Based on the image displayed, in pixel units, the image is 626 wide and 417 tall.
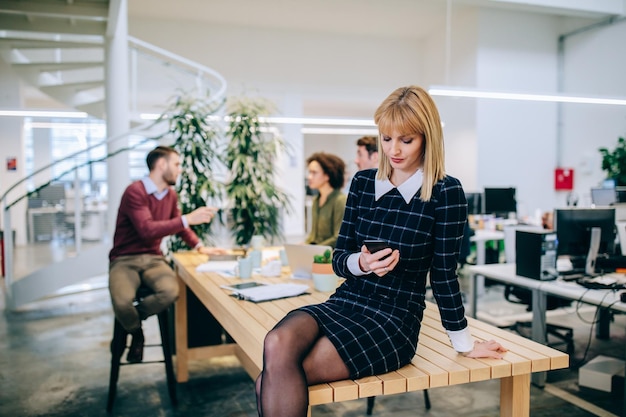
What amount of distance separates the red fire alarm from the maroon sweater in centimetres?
712

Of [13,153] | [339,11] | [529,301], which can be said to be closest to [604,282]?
[529,301]

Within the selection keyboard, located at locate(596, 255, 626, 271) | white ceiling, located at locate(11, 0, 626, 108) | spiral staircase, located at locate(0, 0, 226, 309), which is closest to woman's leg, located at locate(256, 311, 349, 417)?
keyboard, located at locate(596, 255, 626, 271)

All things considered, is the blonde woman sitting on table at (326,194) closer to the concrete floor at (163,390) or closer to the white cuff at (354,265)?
the concrete floor at (163,390)

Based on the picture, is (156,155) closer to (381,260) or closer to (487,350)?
(381,260)

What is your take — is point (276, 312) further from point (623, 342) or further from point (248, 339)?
point (623, 342)

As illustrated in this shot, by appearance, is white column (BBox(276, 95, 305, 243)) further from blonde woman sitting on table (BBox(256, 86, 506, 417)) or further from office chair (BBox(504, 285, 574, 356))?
blonde woman sitting on table (BBox(256, 86, 506, 417))

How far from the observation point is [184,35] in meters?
9.29

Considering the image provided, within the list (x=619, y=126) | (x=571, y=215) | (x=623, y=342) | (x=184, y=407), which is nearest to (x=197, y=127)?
(x=184, y=407)

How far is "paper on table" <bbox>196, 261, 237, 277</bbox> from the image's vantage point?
3.02m

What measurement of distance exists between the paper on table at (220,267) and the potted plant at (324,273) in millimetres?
618

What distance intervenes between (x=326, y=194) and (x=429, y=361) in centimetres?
232

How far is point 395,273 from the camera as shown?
1.73 meters

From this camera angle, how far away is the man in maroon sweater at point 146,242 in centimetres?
314

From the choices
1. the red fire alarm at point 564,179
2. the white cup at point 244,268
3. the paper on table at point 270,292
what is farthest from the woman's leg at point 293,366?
the red fire alarm at point 564,179
